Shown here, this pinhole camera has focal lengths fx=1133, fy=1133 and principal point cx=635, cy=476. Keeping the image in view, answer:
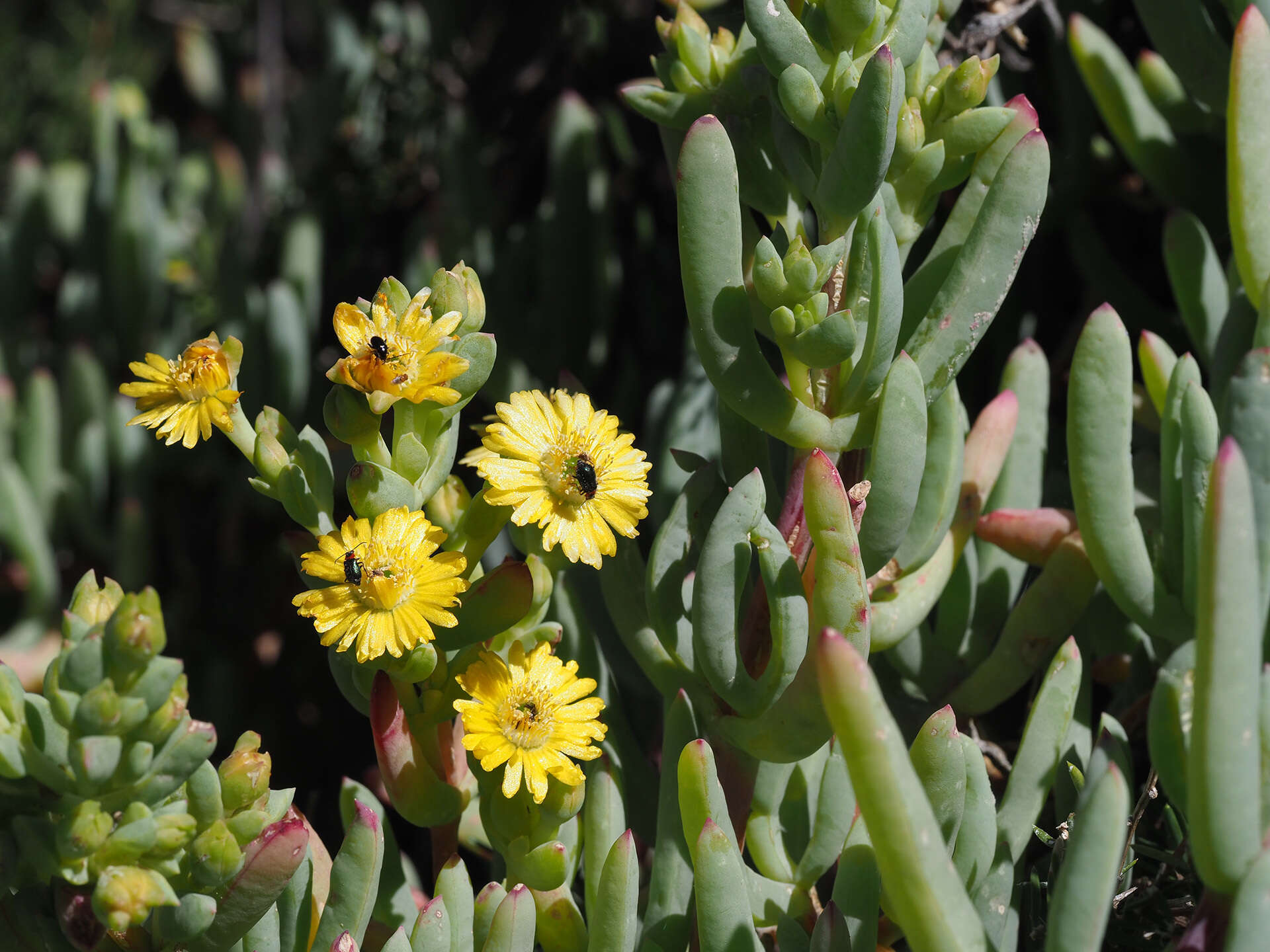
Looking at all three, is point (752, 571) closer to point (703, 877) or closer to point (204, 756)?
point (703, 877)

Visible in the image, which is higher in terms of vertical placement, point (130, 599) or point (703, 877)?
point (130, 599)

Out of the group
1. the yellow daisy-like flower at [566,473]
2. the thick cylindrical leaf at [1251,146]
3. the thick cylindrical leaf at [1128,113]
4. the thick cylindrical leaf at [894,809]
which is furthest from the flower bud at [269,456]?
the thick cylindrical leaf at [1128,113]

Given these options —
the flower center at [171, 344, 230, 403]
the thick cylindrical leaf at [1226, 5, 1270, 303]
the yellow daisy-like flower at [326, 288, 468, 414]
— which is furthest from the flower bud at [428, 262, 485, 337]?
the thick cylindrical leaf at [1226, 5, 1270, 303]

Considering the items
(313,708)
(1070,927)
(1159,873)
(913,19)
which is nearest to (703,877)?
(1070,927)

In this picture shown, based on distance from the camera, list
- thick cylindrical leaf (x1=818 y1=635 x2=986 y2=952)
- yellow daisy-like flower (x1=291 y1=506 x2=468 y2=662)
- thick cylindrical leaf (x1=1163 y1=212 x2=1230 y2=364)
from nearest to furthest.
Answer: thick cylindrical leaf (x1=818 y1=635 x2=986 y2=952)
yellow daisy-like flower (x1=291 y1=506 x2=468 y2=662)
thick cylindrical leaf (x1=1163 y1=212 x2=1230 y2=364)

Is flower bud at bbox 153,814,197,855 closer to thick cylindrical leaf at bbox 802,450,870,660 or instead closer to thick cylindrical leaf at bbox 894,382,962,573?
thick cylindrical leaf at bbox 802,450,870,660

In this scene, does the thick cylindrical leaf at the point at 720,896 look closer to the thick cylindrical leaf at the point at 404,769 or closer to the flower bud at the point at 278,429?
the thick cylindrical leaf at the point at 404,769
